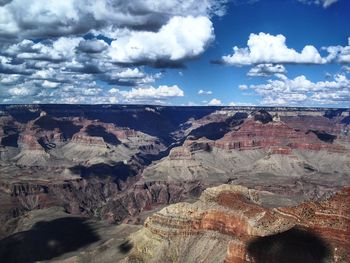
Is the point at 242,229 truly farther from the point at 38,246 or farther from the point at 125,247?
the point at 38,246

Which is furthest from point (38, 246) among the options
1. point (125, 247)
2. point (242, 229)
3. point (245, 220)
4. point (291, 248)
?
point (291, 248)

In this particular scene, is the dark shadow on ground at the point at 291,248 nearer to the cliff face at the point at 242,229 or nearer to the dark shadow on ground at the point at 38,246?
the cliff face at the point at 242,229

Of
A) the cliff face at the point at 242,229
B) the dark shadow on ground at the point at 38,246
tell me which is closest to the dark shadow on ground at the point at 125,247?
the cliff face at the point at 242,229

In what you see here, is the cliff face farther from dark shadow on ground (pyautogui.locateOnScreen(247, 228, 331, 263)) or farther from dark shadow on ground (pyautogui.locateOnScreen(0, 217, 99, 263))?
dark shadow on ground (pyautogui.locateOnScreen(0, 217, 99, 263))

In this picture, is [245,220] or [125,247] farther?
[125,247]

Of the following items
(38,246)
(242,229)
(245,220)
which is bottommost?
(38,246)

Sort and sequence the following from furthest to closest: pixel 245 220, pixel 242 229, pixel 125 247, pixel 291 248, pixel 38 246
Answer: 1. pixel 38 246
2. pixel 125 247
3. pixel 242 229
4. pixel 245 220
5. pixel 291 248

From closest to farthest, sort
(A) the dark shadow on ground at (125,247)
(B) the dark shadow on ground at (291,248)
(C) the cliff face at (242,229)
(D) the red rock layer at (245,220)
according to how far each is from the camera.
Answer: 1. (B) the dark shadow on ground at (291,248)
2. (C) the cliff face at (242,229)
3. (D) the red rock layer at (245,220)
4. (A) the dark shadow on ground at (125,247)
